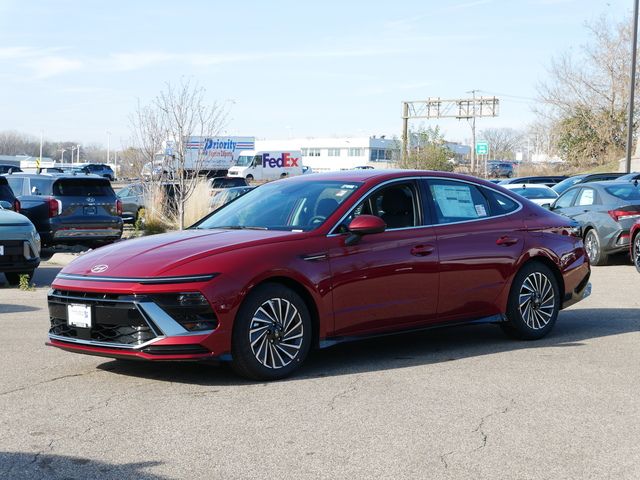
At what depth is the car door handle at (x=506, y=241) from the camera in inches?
339

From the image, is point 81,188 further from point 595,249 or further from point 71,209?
point 595,249

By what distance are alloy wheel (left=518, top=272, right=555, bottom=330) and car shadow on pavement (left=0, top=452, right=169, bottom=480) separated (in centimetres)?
471

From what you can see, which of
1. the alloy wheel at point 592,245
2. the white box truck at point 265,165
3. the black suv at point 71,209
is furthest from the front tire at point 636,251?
the white box truck at point 265,165

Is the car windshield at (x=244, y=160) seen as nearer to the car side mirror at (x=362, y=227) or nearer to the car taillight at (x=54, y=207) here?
the car taillight at (x=54, y=207)

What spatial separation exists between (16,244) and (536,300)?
772 cm

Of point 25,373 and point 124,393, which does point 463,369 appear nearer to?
point 124,393

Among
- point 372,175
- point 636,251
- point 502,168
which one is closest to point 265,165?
point 502,168

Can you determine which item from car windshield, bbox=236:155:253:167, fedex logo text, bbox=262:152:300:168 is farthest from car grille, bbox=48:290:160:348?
fedex logo text, bbox=262:152:300:168

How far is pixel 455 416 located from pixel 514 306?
2855 mm

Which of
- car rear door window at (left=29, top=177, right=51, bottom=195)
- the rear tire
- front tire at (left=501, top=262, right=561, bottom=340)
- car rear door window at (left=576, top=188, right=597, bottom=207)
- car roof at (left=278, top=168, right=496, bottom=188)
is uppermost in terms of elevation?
car roof at (left=278, top=168, right=496, bottom=188)

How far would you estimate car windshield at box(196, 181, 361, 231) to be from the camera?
25.3 ft

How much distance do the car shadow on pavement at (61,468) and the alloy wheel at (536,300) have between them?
471 cm

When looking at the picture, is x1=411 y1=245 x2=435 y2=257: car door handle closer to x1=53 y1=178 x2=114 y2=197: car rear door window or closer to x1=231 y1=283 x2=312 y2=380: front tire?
x1=231 y1=283 x2=312 y2=380: front tire

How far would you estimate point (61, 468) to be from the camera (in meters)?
4.95
